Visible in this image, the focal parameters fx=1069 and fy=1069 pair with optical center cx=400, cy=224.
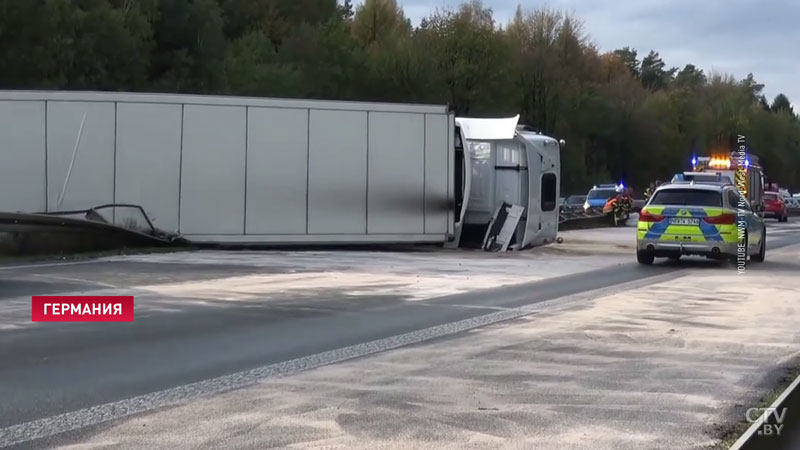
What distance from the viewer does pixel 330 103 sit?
23703 millimetres

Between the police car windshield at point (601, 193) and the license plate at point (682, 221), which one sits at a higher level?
the police car windshield at point (601, 193)

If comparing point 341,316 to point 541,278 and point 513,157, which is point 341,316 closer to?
point 541,278

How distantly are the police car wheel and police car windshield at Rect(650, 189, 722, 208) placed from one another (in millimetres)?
983

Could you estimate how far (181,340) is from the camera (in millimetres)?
10945

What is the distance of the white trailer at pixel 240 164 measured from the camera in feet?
72.2

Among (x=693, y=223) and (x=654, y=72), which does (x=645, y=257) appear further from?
(x=654, y=72)

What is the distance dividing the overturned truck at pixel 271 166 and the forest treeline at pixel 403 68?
52.4ft

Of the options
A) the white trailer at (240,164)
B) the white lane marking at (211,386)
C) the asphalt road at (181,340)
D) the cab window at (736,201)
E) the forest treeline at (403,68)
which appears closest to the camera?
the white lane marking at (211,386)

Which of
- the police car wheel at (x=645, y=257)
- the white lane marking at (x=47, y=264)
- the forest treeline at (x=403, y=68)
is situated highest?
the forest treeline at (x=403, y=68)

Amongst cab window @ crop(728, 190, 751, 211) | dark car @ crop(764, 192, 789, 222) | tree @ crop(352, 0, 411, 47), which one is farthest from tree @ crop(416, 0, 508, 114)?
cab window @ crop(728, 190, 751, 211)

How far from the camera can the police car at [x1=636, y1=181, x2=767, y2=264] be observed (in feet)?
65.5

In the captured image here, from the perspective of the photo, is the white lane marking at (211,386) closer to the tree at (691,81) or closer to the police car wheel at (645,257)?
the police car wheel at (645,257)

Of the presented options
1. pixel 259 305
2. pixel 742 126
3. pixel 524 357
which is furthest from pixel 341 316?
pixel 742 126

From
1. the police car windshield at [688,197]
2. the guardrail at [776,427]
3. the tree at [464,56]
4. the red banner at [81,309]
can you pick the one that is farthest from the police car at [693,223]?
the tree at [464,56]
